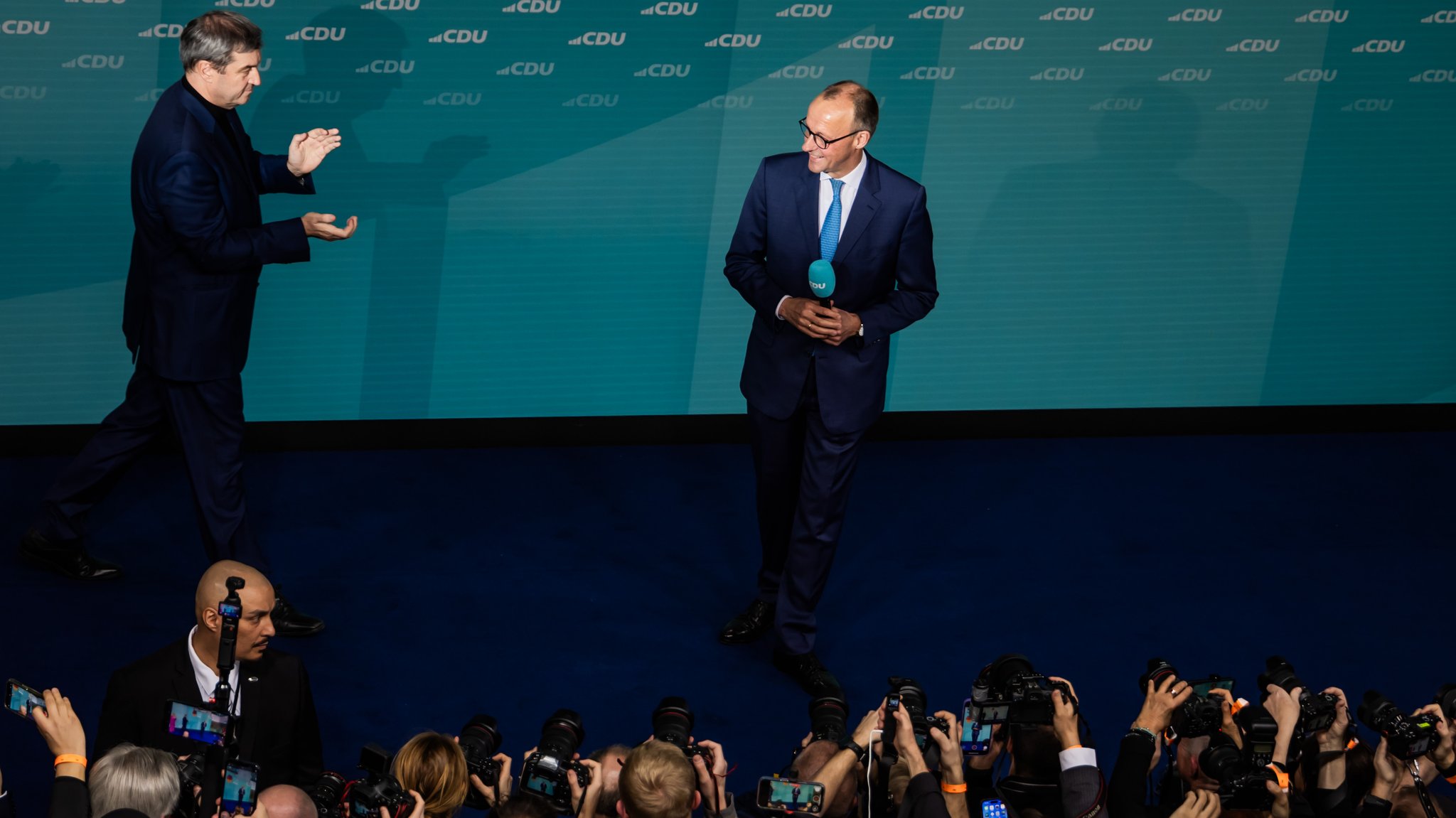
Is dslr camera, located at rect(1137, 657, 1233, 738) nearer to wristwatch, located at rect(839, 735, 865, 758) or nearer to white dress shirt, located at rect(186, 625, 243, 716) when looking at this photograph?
wristwatch, located at rect(839, 735, 865, 758)

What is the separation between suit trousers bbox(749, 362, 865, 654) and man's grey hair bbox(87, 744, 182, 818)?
213cm

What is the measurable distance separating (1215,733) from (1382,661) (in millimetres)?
1988

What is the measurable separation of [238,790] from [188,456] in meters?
1.99

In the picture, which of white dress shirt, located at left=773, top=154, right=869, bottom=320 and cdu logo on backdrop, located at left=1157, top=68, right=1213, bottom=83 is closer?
white dress shirt, located at left=773, top=154, right=869, bottom=320

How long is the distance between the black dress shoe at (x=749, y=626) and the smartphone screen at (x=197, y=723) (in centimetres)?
214

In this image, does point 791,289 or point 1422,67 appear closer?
point 791,289

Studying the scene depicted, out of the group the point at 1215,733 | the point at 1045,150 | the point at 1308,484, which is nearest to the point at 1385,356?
the point at 1308,484

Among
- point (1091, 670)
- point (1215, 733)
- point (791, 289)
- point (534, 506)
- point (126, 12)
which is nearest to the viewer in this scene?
point (1215, 733)

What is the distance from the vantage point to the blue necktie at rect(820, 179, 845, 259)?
446 cm

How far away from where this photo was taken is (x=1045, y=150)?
6.39 meters

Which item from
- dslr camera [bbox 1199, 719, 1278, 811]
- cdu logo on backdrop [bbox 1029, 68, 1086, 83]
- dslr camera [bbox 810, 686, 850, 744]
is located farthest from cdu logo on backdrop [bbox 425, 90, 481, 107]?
dslr camera [bbox 1199, 719, 1278, 811]

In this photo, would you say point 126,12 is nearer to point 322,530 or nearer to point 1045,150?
point 322,530

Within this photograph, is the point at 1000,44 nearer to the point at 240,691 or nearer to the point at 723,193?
the point at 723,193

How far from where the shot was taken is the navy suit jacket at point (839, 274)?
4.42 metres
